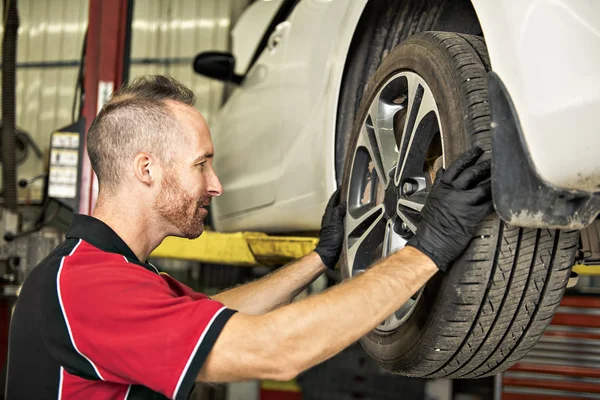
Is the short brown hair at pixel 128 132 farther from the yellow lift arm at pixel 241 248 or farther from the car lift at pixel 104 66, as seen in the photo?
the car lift at pixel 104 66

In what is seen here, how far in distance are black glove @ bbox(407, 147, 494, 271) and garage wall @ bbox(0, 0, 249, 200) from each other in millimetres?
6728

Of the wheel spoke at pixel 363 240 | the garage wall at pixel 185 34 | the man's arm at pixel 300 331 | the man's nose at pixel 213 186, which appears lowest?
the man's arm at pixel 300 331

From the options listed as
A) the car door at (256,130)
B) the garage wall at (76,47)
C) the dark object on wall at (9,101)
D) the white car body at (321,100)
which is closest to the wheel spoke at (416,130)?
the white car body at (321,100)

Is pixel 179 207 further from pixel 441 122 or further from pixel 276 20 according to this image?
pixel 276 20

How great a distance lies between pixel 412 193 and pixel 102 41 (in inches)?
80.7

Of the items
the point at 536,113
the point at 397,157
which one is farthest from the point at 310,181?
the point at 536,113

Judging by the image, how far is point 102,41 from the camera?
3066mm

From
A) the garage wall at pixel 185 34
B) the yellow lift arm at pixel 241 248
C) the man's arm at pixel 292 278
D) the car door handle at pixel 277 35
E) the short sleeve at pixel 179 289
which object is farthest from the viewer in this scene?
the garage wall at pixel 185 34

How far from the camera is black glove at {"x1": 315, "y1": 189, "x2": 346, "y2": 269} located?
6.14 feet

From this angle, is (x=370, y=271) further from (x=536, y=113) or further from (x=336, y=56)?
(x=336, y=56)

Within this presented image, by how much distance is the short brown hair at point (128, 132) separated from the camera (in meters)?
1.58

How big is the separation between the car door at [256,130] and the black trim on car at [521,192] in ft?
4.19

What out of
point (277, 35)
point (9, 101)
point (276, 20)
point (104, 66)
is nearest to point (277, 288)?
point (277, 35)

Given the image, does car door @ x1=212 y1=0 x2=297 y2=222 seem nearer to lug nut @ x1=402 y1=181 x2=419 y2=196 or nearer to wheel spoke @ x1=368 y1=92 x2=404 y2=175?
wheel spoke @ x1=368 y1=92 x2=404 y2=175
